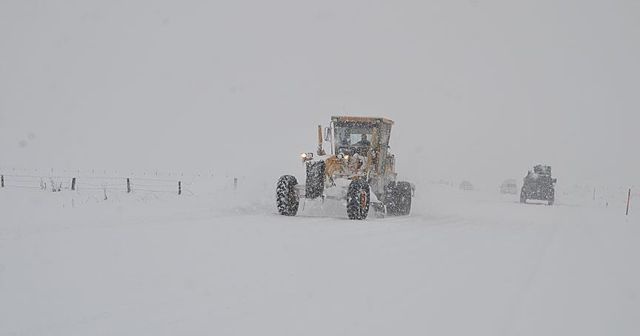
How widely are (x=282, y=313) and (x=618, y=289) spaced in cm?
398

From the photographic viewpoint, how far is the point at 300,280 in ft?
19.0

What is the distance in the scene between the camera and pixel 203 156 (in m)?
59.7

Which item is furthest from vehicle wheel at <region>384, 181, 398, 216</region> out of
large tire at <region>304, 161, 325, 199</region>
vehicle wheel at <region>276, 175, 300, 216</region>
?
vehicle wheel at <region>276, 175, 300, 216</region>

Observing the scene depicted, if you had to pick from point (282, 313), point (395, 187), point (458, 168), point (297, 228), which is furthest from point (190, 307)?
point (458, 168)

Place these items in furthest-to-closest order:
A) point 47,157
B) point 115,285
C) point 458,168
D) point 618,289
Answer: point 458,168 < point 47,157 < point 618,289 < point 115,285

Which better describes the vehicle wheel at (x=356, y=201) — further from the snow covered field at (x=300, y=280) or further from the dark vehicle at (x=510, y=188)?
the dark vehicle at (x=510, y=188)

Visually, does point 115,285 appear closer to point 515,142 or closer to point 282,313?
point 282,313

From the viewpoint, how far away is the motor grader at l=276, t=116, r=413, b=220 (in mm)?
12688

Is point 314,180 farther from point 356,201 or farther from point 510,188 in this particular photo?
point 510,188

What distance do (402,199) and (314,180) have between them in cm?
360

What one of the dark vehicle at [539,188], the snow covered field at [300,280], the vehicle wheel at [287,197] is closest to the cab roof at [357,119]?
the vehicle wheel at [287,197]

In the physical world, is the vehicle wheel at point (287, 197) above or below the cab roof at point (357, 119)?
below

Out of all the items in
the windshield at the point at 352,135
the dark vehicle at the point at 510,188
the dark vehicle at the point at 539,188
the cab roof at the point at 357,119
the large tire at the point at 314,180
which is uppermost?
the cab roof at the point at 357,119

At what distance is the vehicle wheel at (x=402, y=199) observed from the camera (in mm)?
15211
